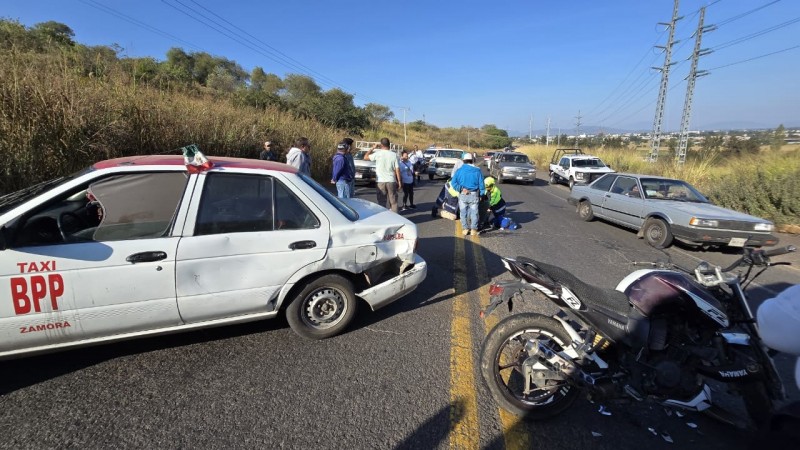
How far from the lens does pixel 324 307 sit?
3.53 metres

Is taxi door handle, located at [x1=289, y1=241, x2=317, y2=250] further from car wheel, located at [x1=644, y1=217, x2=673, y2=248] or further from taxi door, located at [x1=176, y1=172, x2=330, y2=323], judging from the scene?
car wheel, located at [x1=644, y1=217, x2=673, y2=248]

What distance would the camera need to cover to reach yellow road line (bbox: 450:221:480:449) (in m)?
2.40

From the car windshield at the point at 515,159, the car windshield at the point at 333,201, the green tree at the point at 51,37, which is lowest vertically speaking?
the car windshield at the point at 333,201

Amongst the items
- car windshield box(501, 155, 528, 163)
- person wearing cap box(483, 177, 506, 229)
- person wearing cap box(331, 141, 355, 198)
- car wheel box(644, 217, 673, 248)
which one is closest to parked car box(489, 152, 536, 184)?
car windshield box(501, 155, 528, 163)

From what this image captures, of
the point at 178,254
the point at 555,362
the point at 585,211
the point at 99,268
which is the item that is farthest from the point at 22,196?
the point at 585,211

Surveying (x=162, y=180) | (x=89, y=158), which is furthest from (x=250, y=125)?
(x=162, y=180)

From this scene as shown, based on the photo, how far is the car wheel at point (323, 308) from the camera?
11.2 ft

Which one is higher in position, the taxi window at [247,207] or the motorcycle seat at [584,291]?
the taxi window at [247,207]

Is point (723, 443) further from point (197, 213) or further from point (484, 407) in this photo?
point (197, 213)

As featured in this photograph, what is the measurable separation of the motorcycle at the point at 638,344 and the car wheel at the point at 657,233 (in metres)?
5.73

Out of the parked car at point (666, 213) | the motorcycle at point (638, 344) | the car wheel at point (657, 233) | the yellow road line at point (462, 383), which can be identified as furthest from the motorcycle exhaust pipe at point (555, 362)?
the car wheel at point (657, 233)

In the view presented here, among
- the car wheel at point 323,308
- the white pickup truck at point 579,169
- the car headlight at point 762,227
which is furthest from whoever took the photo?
the white pickup truck at point 579,169

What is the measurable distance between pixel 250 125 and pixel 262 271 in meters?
11.1

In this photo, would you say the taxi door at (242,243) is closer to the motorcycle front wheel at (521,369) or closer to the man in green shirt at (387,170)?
the motorcycle front wheel at (521,369)
